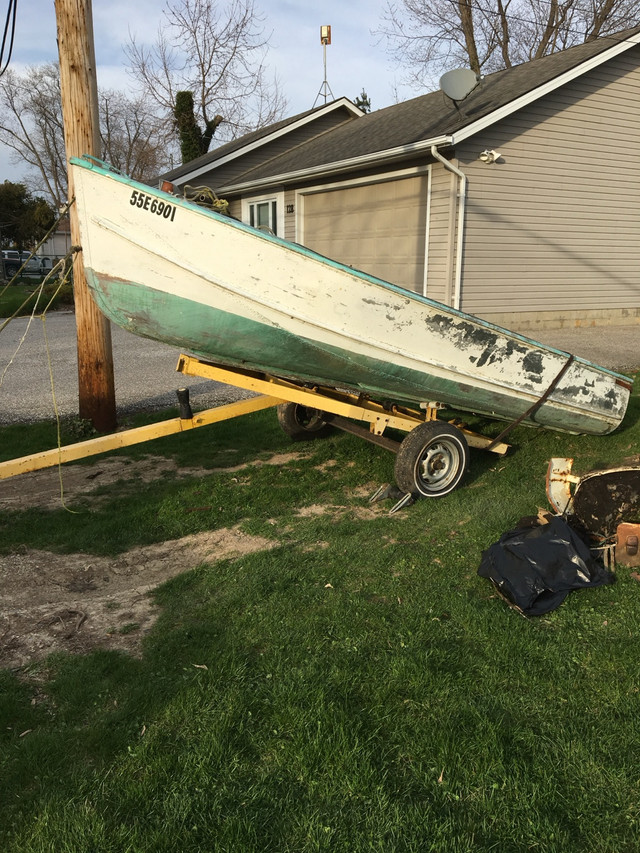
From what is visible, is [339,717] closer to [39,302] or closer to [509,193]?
[509,193]

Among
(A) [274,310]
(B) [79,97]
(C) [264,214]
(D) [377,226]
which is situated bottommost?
(A) [274,310]

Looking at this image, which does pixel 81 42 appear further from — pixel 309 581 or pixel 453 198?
pixel 453 198

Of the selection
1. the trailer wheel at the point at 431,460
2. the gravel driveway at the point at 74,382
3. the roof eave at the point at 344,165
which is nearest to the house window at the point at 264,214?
the roof eave at the point at 344,165

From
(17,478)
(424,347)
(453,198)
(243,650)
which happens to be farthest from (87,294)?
(453,198)

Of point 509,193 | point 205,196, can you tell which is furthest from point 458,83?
point 205,196

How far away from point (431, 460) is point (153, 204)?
2834mm

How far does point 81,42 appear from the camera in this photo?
6.50 meters

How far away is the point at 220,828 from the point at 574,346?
11.4 metres

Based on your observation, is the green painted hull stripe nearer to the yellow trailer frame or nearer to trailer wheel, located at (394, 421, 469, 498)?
the yellow trailer frame

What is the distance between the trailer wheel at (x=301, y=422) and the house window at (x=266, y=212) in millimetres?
10759

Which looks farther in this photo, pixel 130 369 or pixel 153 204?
pixel 130 369

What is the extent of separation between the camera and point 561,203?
13844 millimetres

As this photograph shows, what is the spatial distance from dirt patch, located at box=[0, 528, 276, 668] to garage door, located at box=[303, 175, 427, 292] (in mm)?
9740

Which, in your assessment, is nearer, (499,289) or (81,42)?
(81,42)
